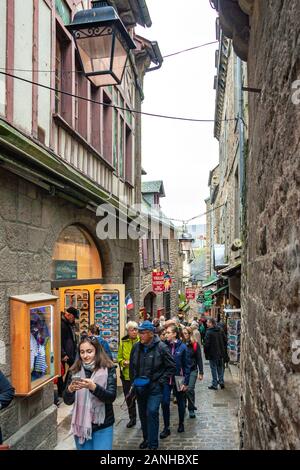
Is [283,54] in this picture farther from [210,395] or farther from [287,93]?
[210,395]

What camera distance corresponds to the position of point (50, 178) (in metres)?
5.85

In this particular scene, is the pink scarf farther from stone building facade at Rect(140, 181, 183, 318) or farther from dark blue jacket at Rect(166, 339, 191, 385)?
stone building facade at Rect(140, 181, 183, 318)

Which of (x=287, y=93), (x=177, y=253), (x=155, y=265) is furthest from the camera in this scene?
(x=177, y=253)

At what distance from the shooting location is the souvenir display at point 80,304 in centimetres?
933

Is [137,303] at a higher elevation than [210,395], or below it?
higher

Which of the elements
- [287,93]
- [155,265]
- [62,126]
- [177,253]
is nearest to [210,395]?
[62,126]

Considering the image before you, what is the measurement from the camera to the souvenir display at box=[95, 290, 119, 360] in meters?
9.32

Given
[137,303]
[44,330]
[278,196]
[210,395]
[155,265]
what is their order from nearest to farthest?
[278,196] < [44,330] < [210,395] < [137,303] < [155,265]

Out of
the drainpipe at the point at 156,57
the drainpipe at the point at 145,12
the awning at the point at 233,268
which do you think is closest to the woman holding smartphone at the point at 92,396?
the awning at the point at 233,268

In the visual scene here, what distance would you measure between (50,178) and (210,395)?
17.7ft

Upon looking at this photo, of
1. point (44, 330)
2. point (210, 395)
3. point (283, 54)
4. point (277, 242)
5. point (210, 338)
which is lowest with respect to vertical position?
point (210, 395)

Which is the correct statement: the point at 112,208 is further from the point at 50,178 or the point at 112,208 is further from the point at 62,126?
the point at 50,178

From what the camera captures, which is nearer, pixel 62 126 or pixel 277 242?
pixel 277 242

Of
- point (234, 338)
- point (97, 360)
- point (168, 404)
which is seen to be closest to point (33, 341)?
point (97, 360)
